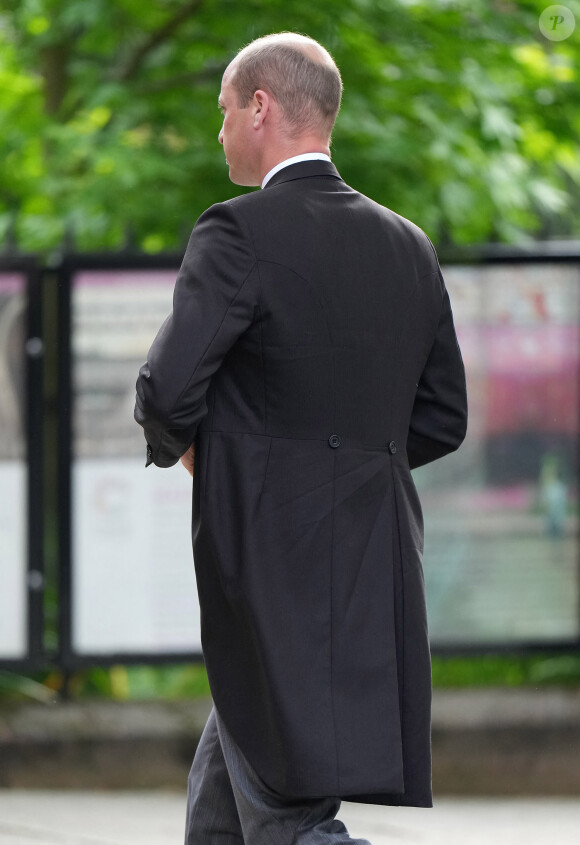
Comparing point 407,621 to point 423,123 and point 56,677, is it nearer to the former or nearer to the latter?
point 56,677

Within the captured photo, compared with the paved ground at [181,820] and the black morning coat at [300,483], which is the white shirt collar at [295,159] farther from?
the paved ground at [181,820]

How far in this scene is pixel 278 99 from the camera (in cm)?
233

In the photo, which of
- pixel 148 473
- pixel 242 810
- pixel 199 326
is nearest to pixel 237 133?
pixel 199 326

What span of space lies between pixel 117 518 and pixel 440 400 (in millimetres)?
2590

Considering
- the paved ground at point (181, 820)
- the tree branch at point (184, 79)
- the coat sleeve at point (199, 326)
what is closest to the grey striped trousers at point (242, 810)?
the coat sleeve at point (199, 326)

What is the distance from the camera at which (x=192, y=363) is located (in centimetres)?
214

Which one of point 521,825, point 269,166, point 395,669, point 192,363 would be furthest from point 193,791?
point 521,825

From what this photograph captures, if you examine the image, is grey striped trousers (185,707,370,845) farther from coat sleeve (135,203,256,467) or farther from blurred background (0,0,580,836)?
blurred background (0,0,580,836)

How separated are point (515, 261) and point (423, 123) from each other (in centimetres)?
128

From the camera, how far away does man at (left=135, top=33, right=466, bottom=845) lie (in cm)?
219

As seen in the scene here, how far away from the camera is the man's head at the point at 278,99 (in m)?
2.32

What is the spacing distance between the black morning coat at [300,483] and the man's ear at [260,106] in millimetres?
100

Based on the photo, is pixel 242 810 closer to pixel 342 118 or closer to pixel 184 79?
pixel 342 118
